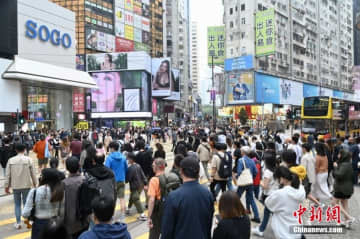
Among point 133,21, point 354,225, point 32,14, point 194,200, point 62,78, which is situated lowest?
point 354,225

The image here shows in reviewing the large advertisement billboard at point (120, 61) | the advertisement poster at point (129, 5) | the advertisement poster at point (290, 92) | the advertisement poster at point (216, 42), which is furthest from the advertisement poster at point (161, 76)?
the advertisement poster at point (290, 92)

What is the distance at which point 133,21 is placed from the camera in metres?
85.3

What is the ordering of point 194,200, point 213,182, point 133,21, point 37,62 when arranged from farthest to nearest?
1. point 133,21
2. point 37,62
3. point 213,182
4. point 194,200

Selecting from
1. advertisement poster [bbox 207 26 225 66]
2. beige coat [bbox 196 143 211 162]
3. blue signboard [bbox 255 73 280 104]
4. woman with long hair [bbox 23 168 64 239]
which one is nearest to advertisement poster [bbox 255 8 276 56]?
blue signboard [bbox 255 73 280 104]

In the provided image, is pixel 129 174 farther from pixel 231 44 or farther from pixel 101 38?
pixel 101 38

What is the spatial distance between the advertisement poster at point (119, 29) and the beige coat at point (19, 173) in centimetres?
7822

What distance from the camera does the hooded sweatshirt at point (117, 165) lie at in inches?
298

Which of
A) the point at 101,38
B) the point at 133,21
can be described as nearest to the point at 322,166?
the point at 101,38

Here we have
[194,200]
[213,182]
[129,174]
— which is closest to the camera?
[194,200]

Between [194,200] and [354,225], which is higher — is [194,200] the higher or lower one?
the higher one

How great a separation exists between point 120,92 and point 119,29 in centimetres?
2807

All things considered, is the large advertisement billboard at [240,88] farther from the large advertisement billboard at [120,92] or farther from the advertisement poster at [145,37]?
the advertisement poster at [145,37]

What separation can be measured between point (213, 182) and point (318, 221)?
2378 mm

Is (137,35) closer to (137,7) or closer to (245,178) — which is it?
(137,7)
